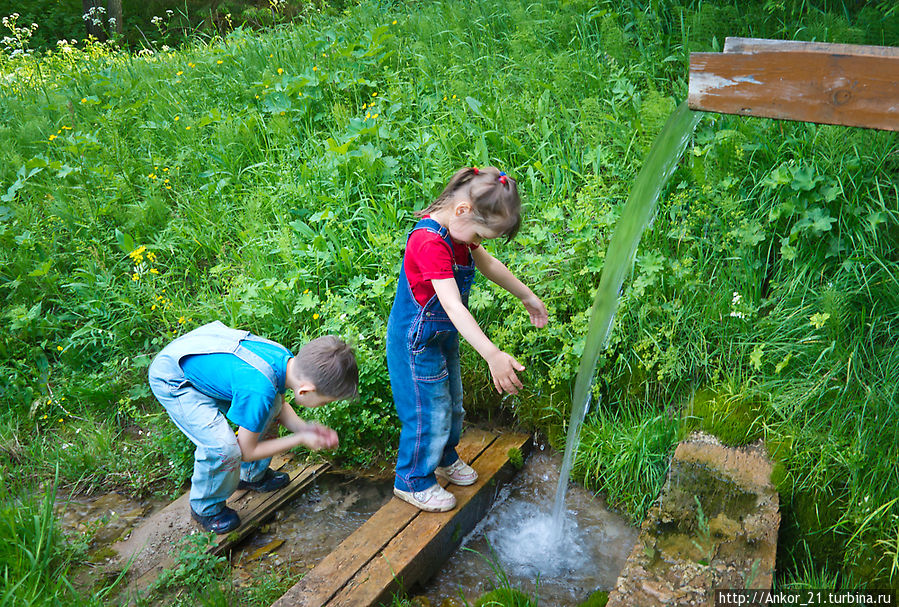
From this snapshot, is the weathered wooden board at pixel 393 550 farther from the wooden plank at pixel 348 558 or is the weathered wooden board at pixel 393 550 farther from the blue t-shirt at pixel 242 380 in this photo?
the blue t-shirt at pixel 242 380

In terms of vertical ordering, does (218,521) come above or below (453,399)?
below

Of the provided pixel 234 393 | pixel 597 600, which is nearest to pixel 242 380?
pixel 234 393

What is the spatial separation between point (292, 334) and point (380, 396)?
0.71 m

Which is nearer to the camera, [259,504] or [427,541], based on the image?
[427,541]

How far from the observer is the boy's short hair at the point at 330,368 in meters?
2.47

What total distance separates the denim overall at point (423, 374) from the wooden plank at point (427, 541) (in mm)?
175

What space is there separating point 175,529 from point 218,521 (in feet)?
0.64

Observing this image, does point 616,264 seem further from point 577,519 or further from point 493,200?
point 577,519

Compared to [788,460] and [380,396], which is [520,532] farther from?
[788,460]

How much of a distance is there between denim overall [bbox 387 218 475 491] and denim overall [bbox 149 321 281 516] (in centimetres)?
53

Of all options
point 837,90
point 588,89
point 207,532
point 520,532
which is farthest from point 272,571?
point 588,89

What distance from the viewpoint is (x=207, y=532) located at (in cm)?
277

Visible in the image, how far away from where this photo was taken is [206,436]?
2607 mm

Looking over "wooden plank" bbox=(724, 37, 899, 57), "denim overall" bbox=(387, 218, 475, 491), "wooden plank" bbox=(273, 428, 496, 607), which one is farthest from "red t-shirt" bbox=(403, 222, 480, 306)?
"wooden plank" bbox=(724, 37, 899, 57)
